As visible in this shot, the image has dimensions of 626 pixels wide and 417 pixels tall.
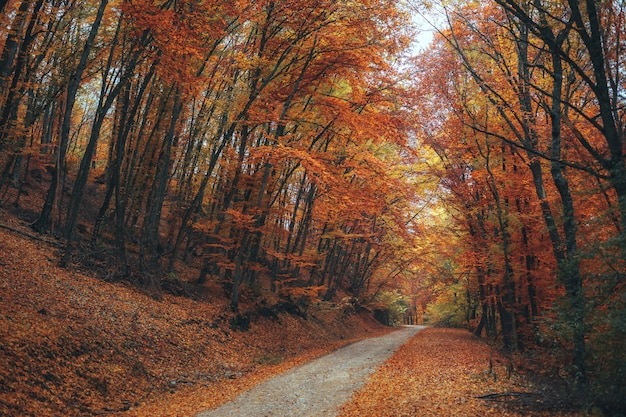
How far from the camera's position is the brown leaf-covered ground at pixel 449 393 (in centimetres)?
754

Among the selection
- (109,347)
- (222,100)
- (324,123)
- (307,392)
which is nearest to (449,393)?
(307,392)

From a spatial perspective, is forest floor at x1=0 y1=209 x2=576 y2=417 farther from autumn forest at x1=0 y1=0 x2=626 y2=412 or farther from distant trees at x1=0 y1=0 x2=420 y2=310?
distant trees at x1=0 y1=0 x2=420 y2=310

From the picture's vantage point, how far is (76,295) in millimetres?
10773

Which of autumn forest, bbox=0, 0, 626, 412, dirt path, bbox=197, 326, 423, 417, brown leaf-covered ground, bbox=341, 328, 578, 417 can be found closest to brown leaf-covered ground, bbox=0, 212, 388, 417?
dirt path, bbox=197, 326, 423, 417

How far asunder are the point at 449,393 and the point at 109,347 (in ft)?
25.5

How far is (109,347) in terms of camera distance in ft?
30.1

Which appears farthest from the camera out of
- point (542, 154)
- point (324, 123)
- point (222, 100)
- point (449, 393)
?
point (324, 123)

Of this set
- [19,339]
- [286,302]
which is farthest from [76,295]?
[286,302]

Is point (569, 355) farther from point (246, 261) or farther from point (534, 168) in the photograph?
point (246, 261)

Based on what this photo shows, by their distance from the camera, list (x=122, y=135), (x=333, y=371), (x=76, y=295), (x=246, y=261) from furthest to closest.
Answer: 1. (x=246, y=261)
2. (x=122, y=135)
3. (x=333, y=371)
4. (x=76, y=295)

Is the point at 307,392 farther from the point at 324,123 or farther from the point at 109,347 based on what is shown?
the point at 324,123

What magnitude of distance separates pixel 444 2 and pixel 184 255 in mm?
18135

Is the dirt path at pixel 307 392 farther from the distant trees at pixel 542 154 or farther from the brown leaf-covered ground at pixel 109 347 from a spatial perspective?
the distant trees at pixel 542 154

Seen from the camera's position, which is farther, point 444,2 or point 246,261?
point 246,261
